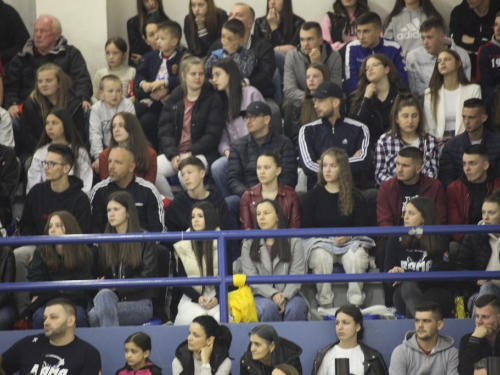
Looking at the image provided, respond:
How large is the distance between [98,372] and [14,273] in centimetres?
133

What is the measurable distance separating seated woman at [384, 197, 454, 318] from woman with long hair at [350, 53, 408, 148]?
186cm

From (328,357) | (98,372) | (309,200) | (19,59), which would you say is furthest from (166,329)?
(19,59)

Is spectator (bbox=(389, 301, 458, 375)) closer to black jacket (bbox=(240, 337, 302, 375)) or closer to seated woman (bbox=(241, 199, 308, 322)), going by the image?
black jacket (bbox=(240, 337, 302, 375))

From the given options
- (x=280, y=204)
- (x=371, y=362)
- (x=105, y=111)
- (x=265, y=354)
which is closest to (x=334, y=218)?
(x=280, y=204)

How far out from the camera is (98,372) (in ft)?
24.5

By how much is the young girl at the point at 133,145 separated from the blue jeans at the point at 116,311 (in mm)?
1627

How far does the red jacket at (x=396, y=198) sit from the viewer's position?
8.74 m

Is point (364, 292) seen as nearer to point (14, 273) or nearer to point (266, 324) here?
point (266, 324)

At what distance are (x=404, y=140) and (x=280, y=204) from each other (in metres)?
1.42

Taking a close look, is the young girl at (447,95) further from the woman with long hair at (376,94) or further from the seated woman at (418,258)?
the seated woman at (418,258)

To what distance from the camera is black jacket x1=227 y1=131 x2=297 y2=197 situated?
9391 millimetres

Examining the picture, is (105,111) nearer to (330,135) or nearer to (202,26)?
(202,26)

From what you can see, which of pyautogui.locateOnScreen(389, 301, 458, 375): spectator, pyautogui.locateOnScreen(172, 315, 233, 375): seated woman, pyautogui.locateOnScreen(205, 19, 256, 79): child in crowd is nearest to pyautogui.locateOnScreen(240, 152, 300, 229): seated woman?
pyautogui.locateOnScreen(172, 315, 233, 375): seated woman

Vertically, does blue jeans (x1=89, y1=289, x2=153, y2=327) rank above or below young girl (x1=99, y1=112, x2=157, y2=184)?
below
